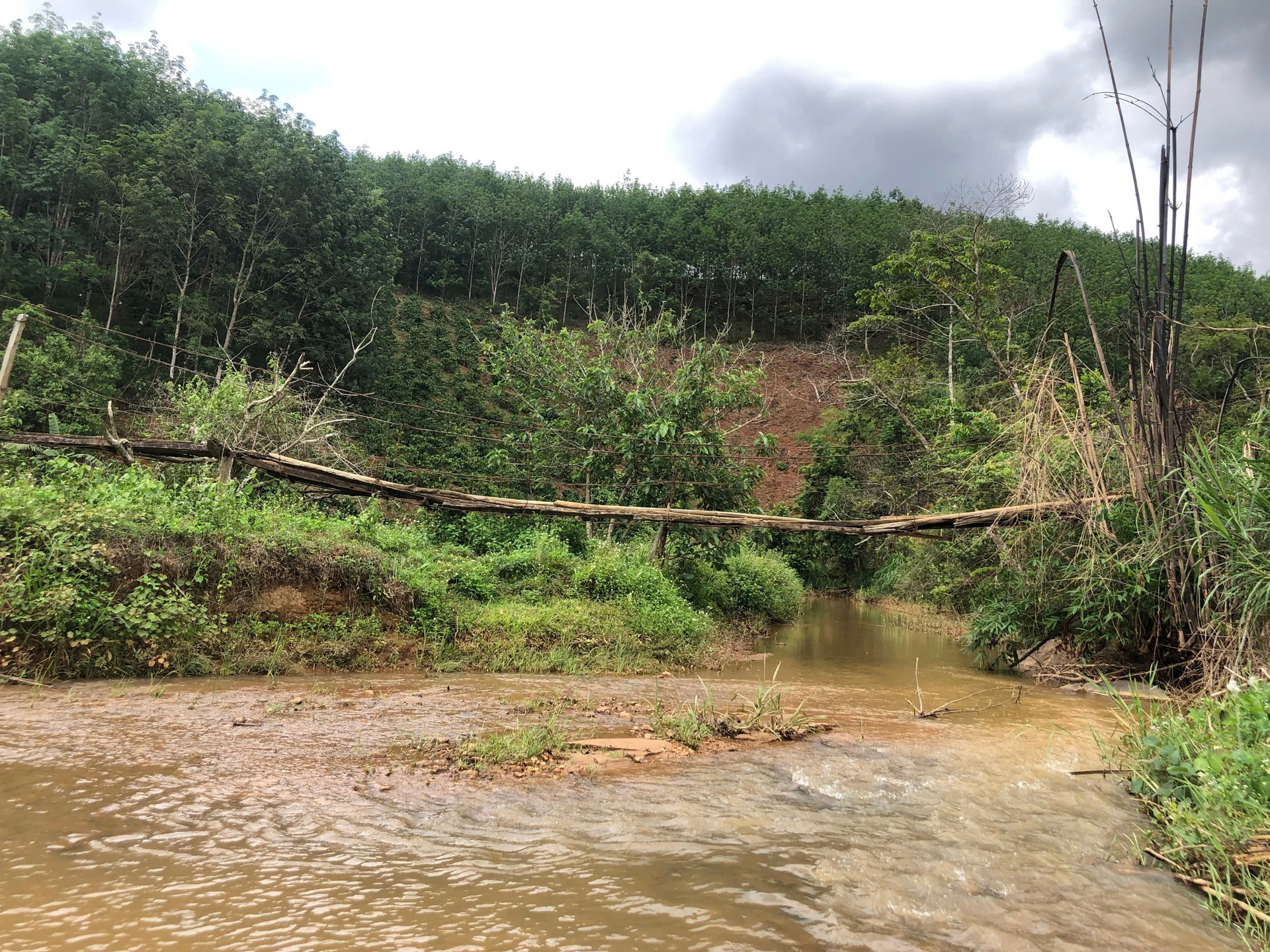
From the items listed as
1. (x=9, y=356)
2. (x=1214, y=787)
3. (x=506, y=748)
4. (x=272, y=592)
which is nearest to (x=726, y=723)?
(x=506, y=748)

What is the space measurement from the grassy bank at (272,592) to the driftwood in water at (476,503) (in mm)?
432

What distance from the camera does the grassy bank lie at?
7.32 meters

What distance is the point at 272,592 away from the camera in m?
8.82

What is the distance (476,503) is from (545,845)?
7.55 m

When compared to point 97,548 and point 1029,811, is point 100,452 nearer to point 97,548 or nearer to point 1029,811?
point 97,548

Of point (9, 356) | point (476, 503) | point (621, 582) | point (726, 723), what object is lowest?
point (726, 723)

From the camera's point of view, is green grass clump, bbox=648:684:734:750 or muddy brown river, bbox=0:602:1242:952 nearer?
muddy brown river, bbox=0:602:1242:952

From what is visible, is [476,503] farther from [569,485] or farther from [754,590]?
[754,590]

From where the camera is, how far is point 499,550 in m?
12.8

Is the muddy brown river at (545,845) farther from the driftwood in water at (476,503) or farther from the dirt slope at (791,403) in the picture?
the dirt slope at (791,403)

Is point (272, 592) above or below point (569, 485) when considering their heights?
below

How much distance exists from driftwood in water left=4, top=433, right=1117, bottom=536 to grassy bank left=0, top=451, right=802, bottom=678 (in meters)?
0.43

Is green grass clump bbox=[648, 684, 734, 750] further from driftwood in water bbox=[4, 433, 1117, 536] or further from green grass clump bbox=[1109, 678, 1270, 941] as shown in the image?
driftwood in water bbox=[4, 433, 1117, 536]

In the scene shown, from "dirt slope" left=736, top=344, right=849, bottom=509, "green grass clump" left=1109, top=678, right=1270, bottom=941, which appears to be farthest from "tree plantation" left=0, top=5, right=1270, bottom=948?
"dirt slope" left=736, top=344, right=849, bottom=509
